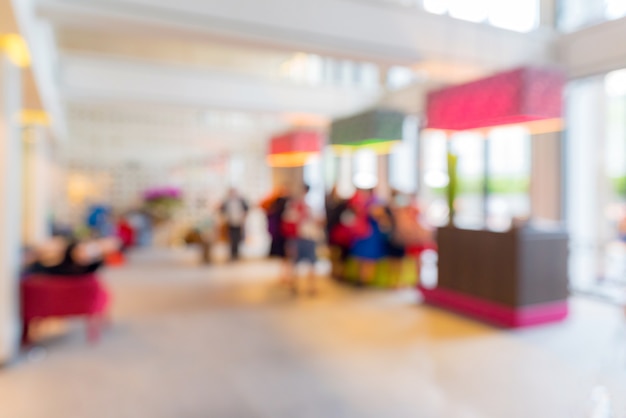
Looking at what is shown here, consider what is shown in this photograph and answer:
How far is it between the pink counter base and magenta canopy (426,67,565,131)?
6.27 ft

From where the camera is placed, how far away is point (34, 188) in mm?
7672

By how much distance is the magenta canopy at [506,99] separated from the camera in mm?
4441

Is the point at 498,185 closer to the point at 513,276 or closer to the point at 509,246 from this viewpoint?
the point at 509,246

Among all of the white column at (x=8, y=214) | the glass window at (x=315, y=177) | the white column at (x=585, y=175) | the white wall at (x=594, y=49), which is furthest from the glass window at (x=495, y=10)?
the glass window at (x=315, y=177)

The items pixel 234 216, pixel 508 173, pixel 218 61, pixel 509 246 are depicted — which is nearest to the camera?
pixel 509 246

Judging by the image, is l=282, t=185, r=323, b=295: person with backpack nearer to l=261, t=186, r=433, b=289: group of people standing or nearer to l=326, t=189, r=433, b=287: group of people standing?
l=261, t=186, r=433, b=289: group of people standing

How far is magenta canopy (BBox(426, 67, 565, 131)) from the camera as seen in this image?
4.44m

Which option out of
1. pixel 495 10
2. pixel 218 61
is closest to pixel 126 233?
pixel 218 61

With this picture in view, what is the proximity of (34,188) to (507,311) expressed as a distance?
7.11 meters

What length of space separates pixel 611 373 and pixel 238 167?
11222 millimetres

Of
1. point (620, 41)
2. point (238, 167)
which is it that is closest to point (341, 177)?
point (238, 167)

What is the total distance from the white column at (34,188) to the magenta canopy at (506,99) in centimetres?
634

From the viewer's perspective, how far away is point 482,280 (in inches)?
208

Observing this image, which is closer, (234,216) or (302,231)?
(302,231)
